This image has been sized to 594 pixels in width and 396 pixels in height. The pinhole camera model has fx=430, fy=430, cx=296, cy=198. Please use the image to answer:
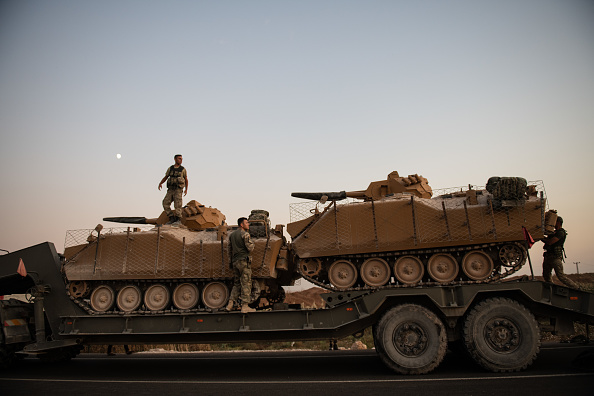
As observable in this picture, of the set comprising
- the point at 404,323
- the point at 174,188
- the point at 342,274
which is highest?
the point at 174,188

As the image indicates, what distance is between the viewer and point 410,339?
8.81 metres

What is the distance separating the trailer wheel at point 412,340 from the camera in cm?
869

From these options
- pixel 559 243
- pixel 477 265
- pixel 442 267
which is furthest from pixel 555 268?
pixel 442 267

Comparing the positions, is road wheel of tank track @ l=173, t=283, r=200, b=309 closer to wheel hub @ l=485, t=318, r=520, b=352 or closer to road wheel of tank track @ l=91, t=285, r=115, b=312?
road wheel of tank track @ l=91, t=285, r=115, b=312

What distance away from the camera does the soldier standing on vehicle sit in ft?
40.1

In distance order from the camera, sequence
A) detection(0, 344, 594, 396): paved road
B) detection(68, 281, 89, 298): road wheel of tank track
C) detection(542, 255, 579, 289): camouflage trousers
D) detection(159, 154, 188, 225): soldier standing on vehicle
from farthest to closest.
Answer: detection(159, 154, 188, 225): soldier standing on vehicle, detection(68, 281, 89, 298): road wheel of tank track, detection(542, 255, 579, 289): camouflage trousers, detection(0, 344, 594, 396): paved road

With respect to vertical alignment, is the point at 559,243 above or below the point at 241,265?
above

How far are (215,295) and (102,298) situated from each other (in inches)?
119

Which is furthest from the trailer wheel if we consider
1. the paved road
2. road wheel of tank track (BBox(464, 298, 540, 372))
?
road wheel of tank track (BBox(464, 298, 540, 372))

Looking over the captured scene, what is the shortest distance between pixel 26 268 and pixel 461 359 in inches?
444

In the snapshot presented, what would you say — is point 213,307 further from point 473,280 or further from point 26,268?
point 473,280

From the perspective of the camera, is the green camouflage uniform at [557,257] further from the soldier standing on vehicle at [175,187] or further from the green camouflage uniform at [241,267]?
the soldier standing on vehicle at [175,187]

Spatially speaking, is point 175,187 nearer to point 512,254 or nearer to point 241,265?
point 241,265

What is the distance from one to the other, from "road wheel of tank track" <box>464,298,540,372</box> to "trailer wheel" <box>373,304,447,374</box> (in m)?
0.64
